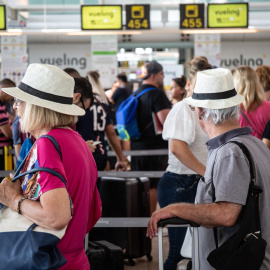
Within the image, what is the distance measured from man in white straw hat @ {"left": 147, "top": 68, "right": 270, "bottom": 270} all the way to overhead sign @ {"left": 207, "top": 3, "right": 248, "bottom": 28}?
30.9 ft

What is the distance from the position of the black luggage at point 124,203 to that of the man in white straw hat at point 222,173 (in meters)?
2.22

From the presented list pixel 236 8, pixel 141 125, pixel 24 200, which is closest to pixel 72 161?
pixel 24 200

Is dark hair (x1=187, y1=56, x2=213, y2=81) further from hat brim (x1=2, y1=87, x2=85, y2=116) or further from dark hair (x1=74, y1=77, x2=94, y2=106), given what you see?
hat brim (x1=2, y1=87, x2=85, y2=116)

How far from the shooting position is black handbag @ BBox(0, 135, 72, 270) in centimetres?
201

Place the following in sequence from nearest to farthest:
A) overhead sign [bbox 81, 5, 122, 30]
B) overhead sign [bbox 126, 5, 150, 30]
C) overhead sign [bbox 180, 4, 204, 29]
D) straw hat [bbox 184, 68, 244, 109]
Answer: straw hat [bbox 184, 68, 244, 109] < overhead sign [bbox 180, 4, 204, 29] < overhead sign [bbox 126, 5, 150, 30] < overhead sign [bbox 81, 5, 122, 30]

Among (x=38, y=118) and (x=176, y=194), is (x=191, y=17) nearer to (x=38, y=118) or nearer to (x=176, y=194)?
(x=176, y=194)

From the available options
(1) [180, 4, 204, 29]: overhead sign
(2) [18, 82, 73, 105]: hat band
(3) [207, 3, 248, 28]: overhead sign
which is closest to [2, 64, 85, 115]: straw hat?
(2) [18, 82, 73, 105]: hat band

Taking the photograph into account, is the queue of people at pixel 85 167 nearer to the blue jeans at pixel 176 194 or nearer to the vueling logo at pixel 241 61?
the blue jeans at pixel 176 194

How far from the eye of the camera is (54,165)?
2037mm

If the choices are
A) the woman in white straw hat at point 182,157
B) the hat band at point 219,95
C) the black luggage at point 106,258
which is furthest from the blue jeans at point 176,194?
the hat band at point 219,95

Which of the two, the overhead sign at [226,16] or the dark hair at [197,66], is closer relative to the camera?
the dark hair at [197,66]

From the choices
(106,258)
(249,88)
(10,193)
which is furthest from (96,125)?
(10,193)

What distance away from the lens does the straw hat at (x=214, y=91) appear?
8.22ft

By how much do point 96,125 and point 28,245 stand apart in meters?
2.60
